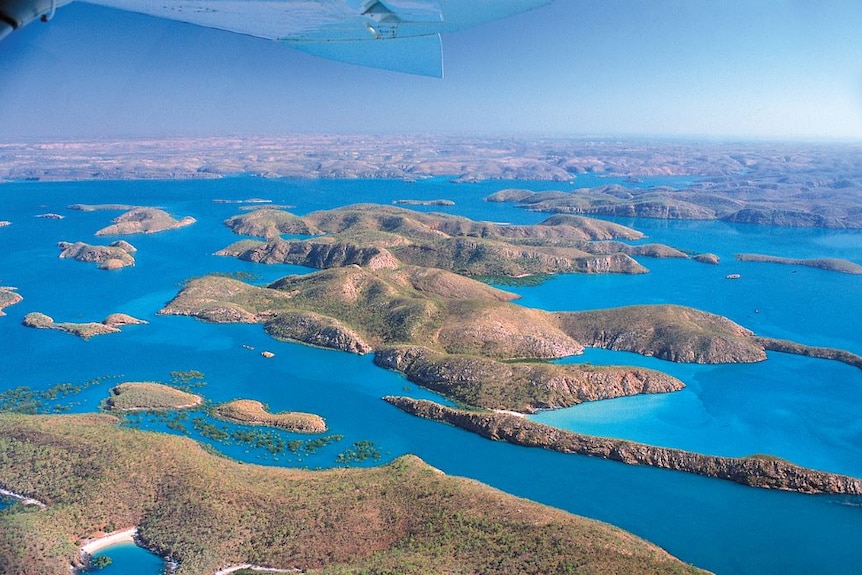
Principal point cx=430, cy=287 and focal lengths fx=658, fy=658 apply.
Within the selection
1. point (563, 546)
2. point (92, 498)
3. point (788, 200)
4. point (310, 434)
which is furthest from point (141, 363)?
point (788, 200)

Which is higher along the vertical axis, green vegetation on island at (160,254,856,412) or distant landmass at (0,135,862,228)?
distant landmass at (0,135,862,228)

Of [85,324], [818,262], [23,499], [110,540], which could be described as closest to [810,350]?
[818,262]

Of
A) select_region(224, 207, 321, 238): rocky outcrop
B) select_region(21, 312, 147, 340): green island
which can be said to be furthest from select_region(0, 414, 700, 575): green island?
select_region(224, 207, 321, 238): rocky outcrop

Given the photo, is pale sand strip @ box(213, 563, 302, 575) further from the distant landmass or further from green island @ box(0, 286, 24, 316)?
the distant landmass

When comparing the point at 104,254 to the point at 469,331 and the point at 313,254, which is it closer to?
the point at 313,254

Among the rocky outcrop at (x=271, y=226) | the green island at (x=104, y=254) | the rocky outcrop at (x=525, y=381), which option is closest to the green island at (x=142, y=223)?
the rocky outcrop at (x=271, y=226)

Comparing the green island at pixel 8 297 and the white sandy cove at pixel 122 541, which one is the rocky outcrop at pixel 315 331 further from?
the white sandy cove at pixel 122 541
